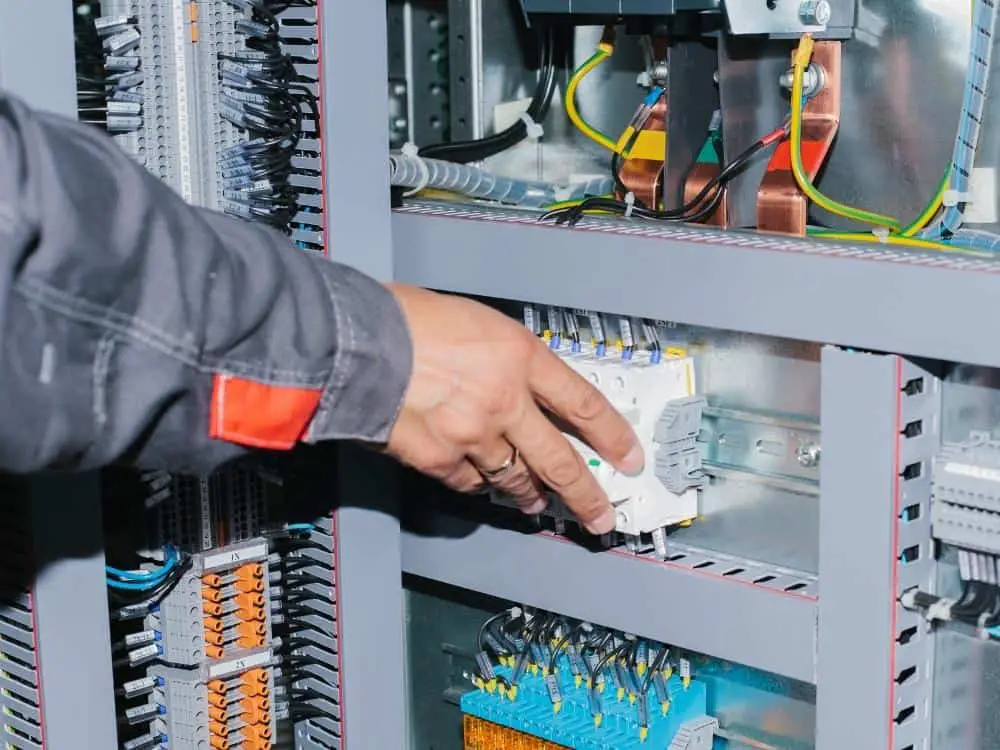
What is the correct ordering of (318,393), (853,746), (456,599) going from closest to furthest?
1. (318,393)
2. (853,746)
3. (456,599)

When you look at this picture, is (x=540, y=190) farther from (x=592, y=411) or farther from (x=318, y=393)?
(x=318, y=393)

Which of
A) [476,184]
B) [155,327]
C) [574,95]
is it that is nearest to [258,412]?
[155,327]

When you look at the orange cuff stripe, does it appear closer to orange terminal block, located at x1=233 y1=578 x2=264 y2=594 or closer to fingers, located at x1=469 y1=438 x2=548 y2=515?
fingers, located at x1=469 y1=438 x2=548 y2=515

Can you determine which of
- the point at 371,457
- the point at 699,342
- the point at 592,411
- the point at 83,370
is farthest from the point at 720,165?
the point at 83,370

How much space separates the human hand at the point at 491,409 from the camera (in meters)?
1.16

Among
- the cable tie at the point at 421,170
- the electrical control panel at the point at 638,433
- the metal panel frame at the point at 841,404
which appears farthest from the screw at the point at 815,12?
the cable tie at the point at 421,170

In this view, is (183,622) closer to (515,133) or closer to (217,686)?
(217,686)

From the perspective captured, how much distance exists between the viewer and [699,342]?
4.45 ft

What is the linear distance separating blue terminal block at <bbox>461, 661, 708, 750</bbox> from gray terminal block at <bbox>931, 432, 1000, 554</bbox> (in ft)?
1.21

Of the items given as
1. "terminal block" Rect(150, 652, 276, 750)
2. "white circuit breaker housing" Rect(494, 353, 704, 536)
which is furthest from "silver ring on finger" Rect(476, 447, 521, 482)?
"terminal block" Rect(150, 652, 276, 750)

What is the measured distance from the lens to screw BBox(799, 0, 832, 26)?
4.34 feet

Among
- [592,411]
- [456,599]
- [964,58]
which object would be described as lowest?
[456,599]

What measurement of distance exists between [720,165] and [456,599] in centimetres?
57

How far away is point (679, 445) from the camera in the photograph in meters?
1.33
